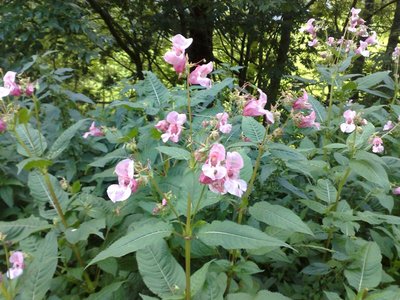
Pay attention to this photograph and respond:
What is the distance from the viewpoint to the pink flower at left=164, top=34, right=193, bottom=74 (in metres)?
1.47

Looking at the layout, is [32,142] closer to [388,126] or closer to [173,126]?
[173,126]

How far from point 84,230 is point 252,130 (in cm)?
85

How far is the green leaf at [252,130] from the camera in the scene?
172cm

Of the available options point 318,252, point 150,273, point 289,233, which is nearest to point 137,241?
point 150,273

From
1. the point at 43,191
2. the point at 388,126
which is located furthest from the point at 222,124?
the point at 388,126

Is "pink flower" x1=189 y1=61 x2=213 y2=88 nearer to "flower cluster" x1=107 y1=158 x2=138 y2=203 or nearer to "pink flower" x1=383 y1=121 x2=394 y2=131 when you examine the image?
A: "flower cluster" x1=107 y1=158 x2=138 y2=203

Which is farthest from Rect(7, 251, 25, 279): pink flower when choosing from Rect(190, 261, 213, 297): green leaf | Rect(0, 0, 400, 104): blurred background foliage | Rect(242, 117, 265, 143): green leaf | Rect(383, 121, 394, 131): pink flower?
Rect(0, 0, 400, 104): blurred background foliage

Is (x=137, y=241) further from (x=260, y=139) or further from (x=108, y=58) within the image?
(x=108, y=58)

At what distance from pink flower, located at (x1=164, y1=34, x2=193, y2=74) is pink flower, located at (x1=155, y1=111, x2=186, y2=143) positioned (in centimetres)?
18

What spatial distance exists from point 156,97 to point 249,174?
37.0 inches

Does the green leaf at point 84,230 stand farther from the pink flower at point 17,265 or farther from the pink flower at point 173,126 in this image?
the pink flower at point 173,126

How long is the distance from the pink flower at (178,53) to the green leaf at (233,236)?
62 cm

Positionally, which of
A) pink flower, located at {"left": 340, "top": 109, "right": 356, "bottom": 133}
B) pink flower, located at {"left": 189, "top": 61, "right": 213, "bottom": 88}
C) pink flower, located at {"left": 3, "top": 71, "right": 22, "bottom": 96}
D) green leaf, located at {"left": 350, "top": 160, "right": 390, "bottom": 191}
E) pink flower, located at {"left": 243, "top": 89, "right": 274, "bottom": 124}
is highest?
pink flower, located at {"left": 189, "top": 61, "right": 213, "bottom": 88}

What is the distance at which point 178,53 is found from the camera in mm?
1496
